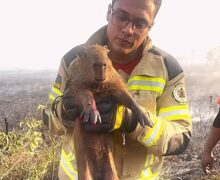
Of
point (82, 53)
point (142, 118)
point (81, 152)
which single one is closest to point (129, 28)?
point (82, 53)

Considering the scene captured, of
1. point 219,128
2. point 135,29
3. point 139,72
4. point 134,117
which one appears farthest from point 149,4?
point 219,128

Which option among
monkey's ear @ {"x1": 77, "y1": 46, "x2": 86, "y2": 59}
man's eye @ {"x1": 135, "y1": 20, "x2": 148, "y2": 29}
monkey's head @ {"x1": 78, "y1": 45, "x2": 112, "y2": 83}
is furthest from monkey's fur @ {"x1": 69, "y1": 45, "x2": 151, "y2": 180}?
man's eye @ {"x1": 135, "y1": 20, "x2": 148, "y2": 29}

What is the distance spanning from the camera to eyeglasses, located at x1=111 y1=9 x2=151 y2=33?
146 inches

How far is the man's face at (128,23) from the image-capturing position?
3.70 meters

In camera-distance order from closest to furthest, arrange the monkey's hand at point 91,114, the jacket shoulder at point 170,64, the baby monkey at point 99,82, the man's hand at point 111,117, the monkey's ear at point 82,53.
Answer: the monkey's hand at point 91,114 → the man's hand at point 111,117 → the baby monkey at point 99,82 → the monkey's ear at point 82,53 → the jacket shoulder at point 170,64

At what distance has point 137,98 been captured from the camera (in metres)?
3.85

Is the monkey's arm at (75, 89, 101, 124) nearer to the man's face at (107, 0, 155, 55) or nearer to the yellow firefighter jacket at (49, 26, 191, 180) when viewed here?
the yellow firefighter jacket at (49, 26, 191, 180)

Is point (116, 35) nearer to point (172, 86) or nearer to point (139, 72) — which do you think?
point (139, 72)

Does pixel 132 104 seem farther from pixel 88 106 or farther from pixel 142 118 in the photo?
pixel 88 106

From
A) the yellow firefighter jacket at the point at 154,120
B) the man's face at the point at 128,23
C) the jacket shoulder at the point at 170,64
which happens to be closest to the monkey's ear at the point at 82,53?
the yellow firefighter jacket at the point at 154,120

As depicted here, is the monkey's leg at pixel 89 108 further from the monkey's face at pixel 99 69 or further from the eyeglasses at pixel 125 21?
the eyeglasses at pixel 125 21

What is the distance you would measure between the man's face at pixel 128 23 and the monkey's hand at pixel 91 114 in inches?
26.0

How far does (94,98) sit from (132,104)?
0.29m

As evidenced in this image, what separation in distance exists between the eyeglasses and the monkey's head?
0.23 meters
